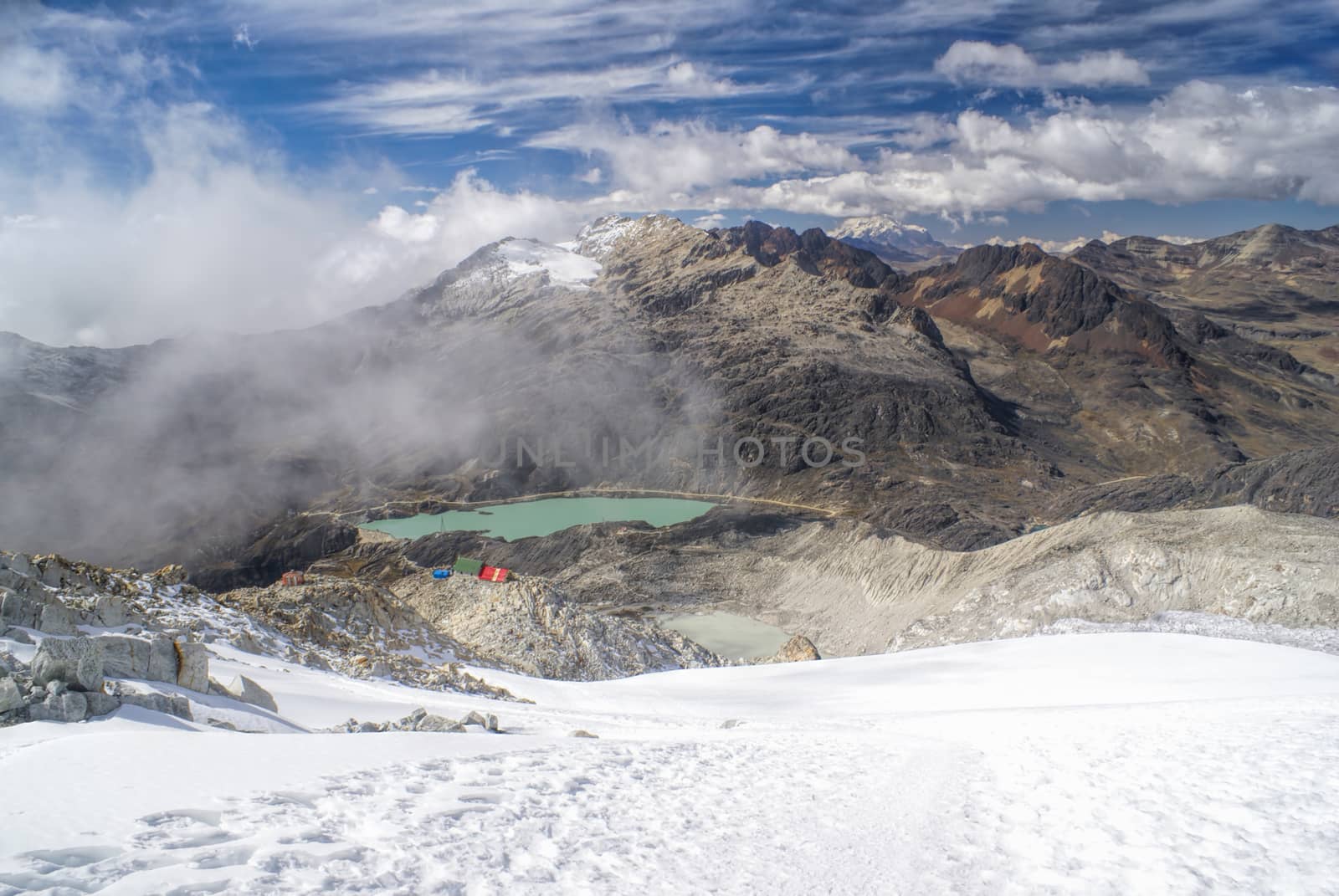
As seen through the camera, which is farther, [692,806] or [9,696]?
[692,806]

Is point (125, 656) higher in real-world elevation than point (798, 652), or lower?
higher

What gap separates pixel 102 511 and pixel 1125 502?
7631 cm

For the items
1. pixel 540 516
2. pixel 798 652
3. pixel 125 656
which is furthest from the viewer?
pixel 540 516

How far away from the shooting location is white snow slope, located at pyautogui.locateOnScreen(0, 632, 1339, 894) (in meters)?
4.42

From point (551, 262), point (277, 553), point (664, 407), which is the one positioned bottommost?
point (277, 553)

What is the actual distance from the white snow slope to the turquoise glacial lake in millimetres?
47395

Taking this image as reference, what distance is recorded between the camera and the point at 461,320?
107 m

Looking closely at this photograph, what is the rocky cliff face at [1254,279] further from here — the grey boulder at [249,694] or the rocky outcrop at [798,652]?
the grey boulder at [249,694]

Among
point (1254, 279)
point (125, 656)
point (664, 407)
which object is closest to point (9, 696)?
point (125, 656)

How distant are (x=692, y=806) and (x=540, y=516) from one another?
2201 inches

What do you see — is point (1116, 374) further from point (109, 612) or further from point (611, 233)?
point (109, 612)

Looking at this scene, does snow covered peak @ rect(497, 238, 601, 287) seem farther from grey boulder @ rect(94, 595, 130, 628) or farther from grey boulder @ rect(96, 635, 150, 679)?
grey boulder @ rect(96, 635, 150, 679)

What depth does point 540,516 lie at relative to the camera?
61281 mm

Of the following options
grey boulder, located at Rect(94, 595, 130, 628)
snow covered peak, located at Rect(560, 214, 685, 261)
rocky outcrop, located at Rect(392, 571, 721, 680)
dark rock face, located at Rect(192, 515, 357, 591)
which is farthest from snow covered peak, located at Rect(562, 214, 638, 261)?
grey boulder, located at Rect(94, 595, 130, 628)
